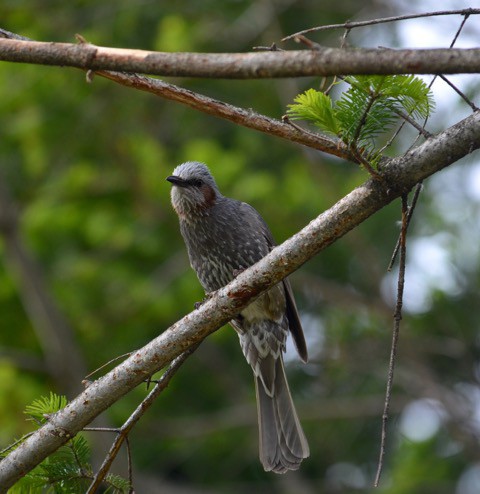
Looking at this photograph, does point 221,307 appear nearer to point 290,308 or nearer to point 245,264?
point 245,264

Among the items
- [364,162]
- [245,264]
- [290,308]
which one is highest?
[245,264]

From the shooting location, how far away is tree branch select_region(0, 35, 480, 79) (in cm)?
220

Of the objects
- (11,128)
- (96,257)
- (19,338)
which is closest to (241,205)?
(96,257)

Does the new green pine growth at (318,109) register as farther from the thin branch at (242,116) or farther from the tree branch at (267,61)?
the tree branch at (267,61)

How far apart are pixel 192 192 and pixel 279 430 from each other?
1430 millimetres

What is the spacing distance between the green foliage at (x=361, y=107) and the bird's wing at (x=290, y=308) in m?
2.16

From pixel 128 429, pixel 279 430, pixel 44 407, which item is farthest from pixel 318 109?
pixel 279 430

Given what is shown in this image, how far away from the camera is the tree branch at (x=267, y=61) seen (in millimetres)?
2201

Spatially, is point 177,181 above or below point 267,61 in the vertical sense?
above

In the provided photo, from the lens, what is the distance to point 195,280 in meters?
7.69

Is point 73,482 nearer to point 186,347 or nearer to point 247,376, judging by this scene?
point 186,347

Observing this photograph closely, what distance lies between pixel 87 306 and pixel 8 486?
16.8 feet

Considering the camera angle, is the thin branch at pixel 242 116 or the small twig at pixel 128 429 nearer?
the thin branch at pixel 242 116

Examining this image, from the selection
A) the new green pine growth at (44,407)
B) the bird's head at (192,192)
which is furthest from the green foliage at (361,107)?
the bird's head at (192,192)
